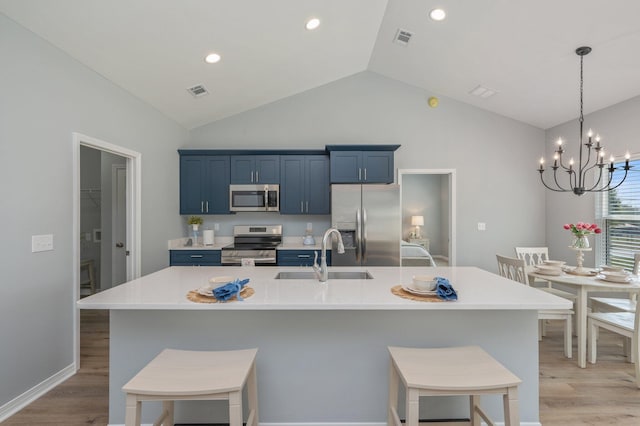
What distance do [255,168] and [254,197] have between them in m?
0.41

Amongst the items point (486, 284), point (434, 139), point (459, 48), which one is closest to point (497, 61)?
point (459, 48)

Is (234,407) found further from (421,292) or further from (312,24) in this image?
(312,24)

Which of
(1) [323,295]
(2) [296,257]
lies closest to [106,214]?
(2) [296,257]

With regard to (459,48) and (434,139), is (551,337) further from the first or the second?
(459,48)

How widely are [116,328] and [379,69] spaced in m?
4.52

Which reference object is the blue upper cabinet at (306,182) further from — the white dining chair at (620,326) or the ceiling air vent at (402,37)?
the white dining chair at (620,326)

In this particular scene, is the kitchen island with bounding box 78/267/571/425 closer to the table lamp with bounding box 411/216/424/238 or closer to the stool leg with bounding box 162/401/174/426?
the stool leg with bounding box 162/401/174/426

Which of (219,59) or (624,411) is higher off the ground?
(219,59)

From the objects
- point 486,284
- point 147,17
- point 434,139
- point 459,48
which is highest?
point 459,48

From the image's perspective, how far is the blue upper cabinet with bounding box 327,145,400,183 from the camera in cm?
441

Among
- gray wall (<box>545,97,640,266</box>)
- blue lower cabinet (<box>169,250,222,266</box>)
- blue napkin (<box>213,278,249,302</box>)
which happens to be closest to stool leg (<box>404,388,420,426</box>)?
blue napkin (<box>213,278,249,302</box>)

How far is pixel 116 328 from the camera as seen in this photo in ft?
6.28

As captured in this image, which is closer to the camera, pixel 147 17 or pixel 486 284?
pixel 486 284

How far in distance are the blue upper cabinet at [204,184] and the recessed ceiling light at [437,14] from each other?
3038 mm
